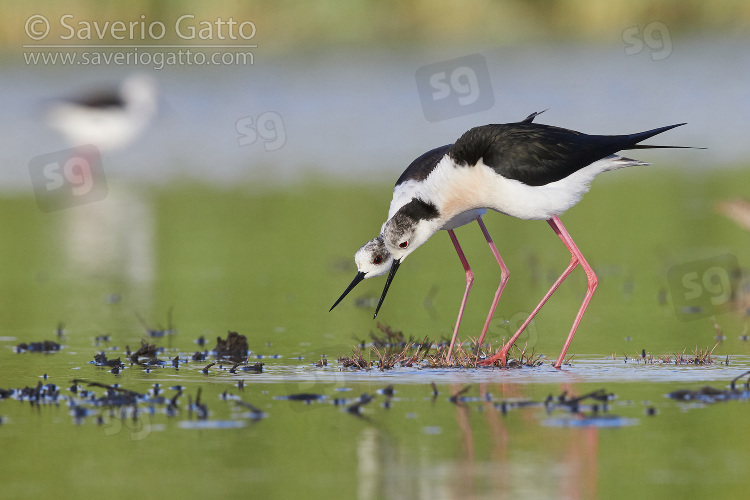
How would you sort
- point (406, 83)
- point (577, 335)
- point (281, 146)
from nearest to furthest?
point (577, 335) → point (281, 146) → point (406, 83)

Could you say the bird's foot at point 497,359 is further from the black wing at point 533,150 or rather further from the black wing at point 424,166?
the black wing at point 424,166

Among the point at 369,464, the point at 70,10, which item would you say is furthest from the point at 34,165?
the point at 369,464

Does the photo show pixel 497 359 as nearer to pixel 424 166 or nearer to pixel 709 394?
pixel 424 166

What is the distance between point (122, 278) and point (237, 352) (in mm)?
4190

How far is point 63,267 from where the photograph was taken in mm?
13195

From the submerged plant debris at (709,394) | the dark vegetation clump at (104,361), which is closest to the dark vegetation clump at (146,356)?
the dark vegetation clump at (104,361)

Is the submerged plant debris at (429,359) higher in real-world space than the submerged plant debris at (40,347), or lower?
lower

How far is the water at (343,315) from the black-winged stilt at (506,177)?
888 mm

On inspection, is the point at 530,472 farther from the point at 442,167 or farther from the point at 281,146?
the point at 281,146

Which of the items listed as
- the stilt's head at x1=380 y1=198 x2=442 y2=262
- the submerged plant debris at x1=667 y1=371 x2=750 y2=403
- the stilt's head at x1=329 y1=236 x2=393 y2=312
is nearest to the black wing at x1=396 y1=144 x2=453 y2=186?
the stilt's head at x1=380 y1=198 x2=442 y2=262

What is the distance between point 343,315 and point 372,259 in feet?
6.13

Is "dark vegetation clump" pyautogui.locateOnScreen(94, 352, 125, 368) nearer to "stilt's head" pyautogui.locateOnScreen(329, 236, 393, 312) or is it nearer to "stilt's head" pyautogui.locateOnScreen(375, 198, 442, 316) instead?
"stilt's head" pyautogui.locateOnScreen(329, 236, 393, 312)

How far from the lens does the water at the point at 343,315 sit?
213 inches

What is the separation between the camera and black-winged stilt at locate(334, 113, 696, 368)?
8180 mm
